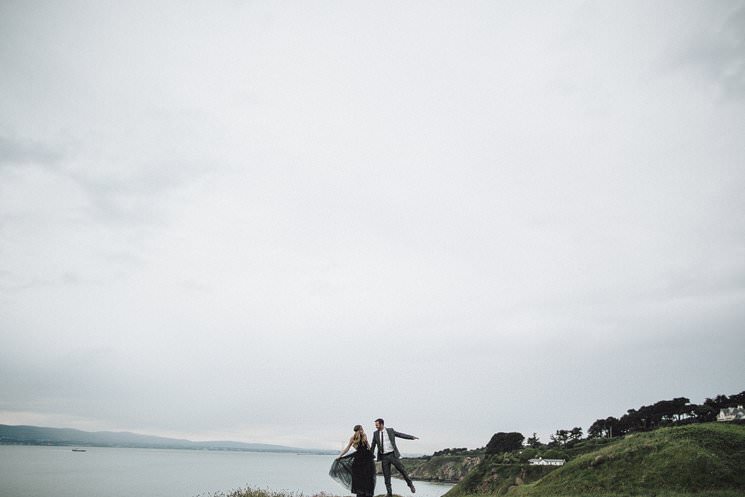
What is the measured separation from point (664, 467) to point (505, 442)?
120 m

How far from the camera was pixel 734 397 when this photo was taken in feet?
376

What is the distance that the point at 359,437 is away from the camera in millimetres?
15688

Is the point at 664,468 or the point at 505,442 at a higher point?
the point at 664,468

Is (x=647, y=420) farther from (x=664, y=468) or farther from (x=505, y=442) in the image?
(x=664, y=468)

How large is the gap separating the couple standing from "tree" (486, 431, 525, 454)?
13172 centimetres

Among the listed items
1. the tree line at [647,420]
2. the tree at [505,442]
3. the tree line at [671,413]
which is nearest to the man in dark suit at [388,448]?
the tree line at [647,420]

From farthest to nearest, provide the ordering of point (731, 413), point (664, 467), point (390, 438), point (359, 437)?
point (731, 413) → point (664, 467) → point (390, 438) → point (359, 437)

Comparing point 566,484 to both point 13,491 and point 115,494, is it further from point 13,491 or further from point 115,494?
point 13,491

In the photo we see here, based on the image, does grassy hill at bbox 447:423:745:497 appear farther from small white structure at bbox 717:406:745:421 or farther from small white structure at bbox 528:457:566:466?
small white structure at bbox 717:406:745:421

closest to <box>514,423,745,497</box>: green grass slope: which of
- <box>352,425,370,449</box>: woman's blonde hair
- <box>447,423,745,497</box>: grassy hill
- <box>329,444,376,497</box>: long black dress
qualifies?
<box>447,423,745,497</box>: grassy hill

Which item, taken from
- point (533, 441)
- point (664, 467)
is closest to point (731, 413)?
point (533, 441)

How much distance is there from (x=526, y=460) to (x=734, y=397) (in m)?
75.3

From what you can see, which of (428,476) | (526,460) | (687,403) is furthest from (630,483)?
(428,476)

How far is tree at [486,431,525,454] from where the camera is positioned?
132400mm
